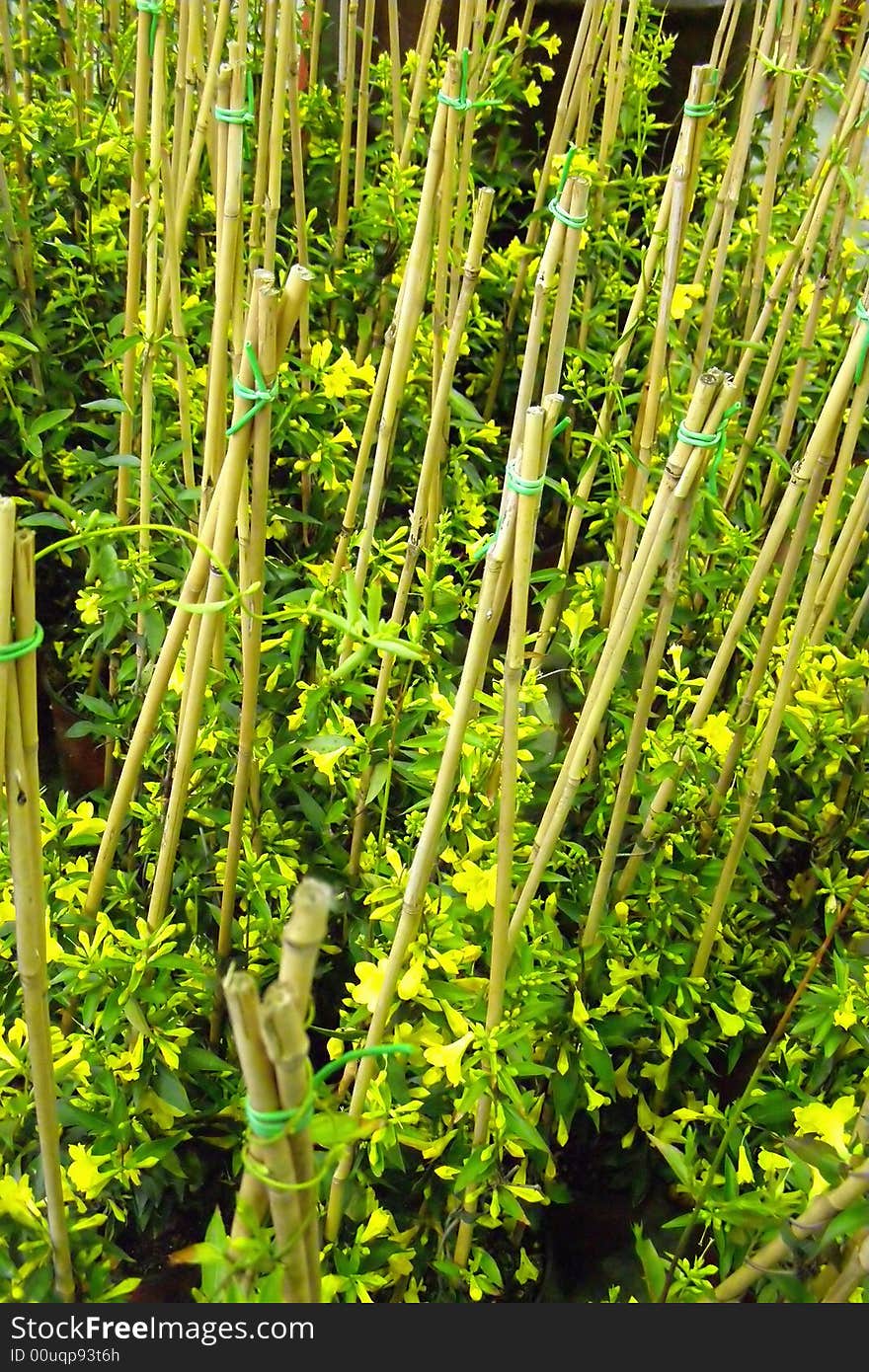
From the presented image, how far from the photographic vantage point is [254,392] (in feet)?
2.33

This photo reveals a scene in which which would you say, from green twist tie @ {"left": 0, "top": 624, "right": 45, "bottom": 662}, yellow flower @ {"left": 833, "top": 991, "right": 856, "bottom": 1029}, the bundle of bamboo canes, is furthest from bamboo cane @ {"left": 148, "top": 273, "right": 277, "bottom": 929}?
yellow flower @ {"left": 833, "top": 991, "right": 856, "bottom": 1029}

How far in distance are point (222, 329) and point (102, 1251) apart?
74 centimetres

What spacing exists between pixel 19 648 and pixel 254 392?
23 centimetres

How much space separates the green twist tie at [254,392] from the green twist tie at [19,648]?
Result: 0.20 m

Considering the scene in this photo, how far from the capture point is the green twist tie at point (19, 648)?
0.60 metres

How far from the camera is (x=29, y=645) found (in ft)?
2.01

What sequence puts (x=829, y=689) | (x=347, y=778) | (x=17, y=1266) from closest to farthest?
(x=17, y=1266) < (x=347, y=778) < (x=829, y=689)

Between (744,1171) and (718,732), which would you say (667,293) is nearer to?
(718,732)

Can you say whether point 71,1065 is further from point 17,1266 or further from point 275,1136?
point 275,1136

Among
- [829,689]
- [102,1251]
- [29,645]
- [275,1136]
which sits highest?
[29,645]

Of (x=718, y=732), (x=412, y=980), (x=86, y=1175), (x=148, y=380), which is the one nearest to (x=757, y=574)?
(x=718, y=732)

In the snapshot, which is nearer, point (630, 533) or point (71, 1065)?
point (71, 1065)

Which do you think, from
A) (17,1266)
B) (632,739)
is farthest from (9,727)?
(632,739)

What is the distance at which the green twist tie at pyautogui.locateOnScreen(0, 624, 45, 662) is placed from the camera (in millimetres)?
604
